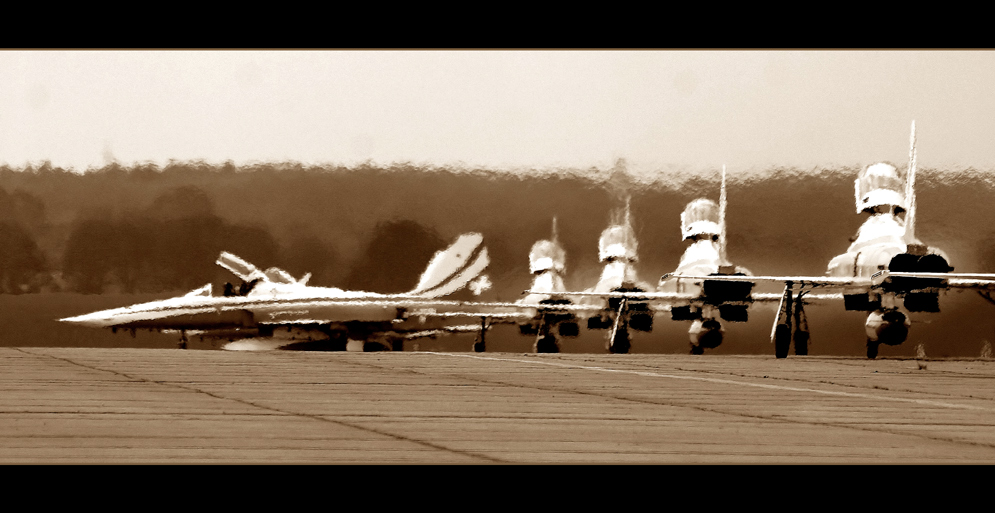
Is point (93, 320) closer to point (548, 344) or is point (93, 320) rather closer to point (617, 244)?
point (548, 344)

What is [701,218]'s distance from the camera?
26109mm

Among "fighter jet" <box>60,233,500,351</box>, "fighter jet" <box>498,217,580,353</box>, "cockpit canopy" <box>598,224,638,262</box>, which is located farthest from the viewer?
"fighter jet" <box>60,233,500,351</box>

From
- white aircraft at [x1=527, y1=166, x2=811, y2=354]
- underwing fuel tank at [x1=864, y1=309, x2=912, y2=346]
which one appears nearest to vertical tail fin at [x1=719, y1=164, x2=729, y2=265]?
white aircraft at [x1=527, y1=166, x2=811, y2=354]

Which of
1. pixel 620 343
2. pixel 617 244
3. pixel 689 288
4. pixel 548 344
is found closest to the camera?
pixel 689 288

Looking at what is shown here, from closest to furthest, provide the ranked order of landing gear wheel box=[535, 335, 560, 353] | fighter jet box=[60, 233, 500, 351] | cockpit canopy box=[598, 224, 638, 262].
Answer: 1. cockpit canopy box=[598, 224, 638, 262]
2. landing gear wheel box=[535, 335, 560, 353]
3. fighter jet box=[60, 233, 500, 351]

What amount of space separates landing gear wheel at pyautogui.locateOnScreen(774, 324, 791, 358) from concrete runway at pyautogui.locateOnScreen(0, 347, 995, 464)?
270 inches

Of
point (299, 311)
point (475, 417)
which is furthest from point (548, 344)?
point (475, 417)

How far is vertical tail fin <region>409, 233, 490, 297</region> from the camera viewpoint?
3706cm

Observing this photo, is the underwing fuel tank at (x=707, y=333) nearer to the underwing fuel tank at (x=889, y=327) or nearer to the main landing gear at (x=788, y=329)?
the main landing gear at (x=788, y=329)

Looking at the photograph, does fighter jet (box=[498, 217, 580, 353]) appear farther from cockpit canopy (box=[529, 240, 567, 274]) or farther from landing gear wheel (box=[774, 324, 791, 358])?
landing gear wheel (box=[774, 324, 791, 358])

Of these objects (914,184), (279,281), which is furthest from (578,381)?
(279,281)

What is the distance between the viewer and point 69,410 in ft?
23.2

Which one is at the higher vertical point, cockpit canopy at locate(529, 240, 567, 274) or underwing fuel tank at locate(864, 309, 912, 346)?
cockpit canopy at locate(529, 240, 567, 274)

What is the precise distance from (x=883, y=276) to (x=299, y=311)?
24.0 metres
